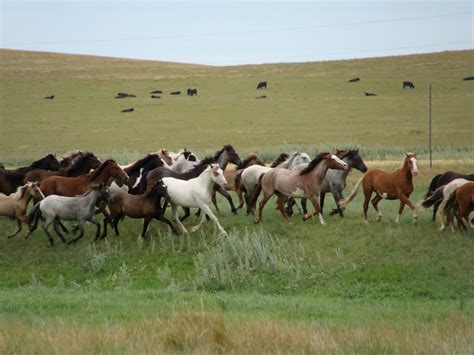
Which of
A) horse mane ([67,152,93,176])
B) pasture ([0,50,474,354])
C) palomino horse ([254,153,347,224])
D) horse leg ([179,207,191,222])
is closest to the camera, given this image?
pasture ([0,50,474,354])

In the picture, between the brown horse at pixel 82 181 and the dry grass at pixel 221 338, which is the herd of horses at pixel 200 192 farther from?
the dry grass at pixel 221 338

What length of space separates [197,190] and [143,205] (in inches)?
45.1

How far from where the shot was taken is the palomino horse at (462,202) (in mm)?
14320

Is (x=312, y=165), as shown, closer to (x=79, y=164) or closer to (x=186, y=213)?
(x=186, y=213)

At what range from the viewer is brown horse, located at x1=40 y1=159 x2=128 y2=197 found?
56.0 ft

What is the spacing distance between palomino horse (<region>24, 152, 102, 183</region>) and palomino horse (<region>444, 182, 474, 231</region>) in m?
8.34

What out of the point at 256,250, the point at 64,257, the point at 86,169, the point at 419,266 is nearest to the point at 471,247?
the point at 419,266

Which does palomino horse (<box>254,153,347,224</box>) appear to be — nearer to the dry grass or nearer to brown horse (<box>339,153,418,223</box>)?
brown horse (<box>339,153,418,223</box>)

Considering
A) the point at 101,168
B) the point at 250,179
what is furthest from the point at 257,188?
the point at 101,168

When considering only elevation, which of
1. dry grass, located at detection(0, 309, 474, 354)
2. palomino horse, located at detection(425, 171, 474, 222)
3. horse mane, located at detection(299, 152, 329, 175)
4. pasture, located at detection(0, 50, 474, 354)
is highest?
horse mane, located at detection(299, 152, 329, 175)

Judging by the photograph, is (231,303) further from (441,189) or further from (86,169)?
(86,169)

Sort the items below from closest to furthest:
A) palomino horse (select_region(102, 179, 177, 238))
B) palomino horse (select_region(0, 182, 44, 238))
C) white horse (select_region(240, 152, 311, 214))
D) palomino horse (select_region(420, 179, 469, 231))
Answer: palomino horse (select_region(420, 179, 469, 231)), palomino horse (select_region(102, 179, 177, 238)), palomino horse (select_region(0, 182, 44, 238)), white horse (select_region(240, 152, 311, 214))

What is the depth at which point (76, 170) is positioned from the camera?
18688 mm

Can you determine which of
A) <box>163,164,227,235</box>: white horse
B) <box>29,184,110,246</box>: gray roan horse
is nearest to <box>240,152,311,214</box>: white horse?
<box>163,164,227,235</box>: white horse
